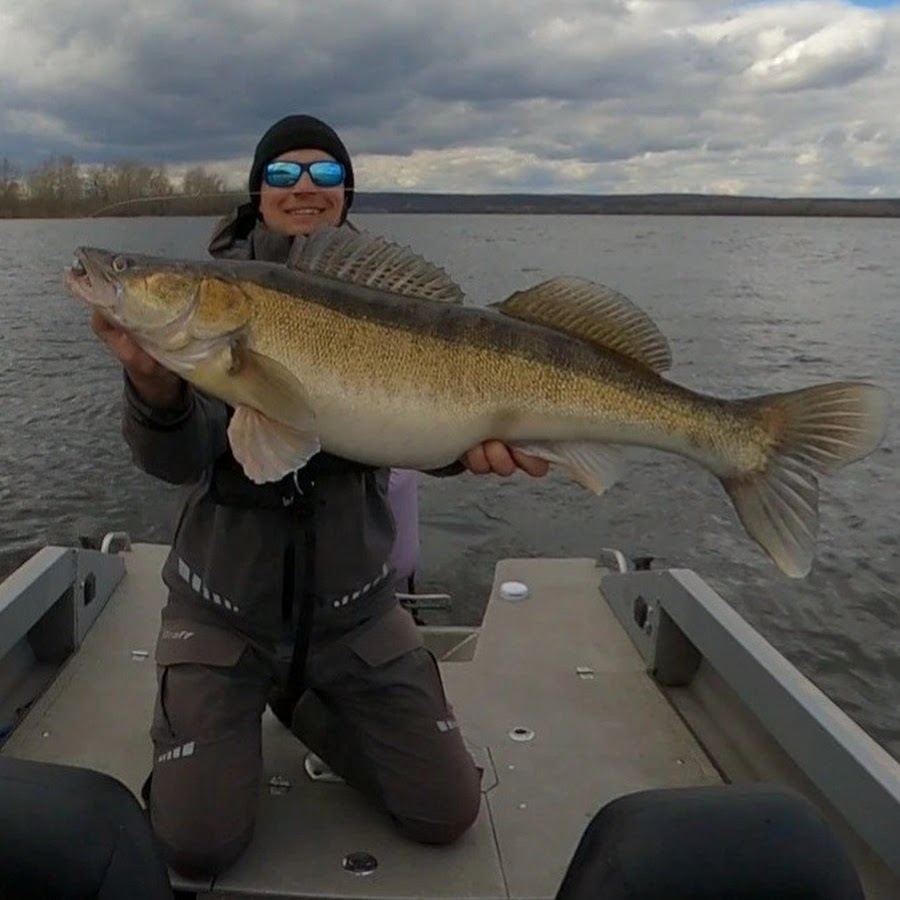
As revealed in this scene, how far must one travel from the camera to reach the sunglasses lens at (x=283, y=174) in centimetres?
402

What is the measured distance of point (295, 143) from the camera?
163 inches

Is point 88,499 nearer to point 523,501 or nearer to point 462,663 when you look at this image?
point 523,501

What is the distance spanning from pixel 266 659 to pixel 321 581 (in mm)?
343

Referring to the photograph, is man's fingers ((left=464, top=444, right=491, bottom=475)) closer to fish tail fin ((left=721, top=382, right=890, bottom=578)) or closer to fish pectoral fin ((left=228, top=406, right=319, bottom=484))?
fish pectoral fin ((left=228, top=406, right=319, bottom=484))

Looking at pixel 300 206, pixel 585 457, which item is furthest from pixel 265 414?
pixel 300 206

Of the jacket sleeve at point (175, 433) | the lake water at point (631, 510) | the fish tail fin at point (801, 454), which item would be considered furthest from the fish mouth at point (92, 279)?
the fish tail fin at point (801, 454)

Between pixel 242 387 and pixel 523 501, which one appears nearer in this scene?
pixel 242 387

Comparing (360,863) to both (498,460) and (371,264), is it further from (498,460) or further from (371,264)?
(371,264)

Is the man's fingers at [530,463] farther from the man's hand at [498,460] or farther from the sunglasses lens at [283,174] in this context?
the sunglasses lens at [283,174]

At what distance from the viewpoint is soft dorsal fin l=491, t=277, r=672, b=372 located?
331 centimetres

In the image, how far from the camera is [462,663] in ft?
16.5

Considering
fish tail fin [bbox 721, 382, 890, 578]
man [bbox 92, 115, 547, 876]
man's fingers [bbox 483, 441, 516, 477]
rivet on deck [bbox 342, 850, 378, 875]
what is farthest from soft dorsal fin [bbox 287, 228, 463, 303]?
rivet on deck [bbox 342, 850, 378, 875]

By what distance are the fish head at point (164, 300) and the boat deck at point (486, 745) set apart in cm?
176

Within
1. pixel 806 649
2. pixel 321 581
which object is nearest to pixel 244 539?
A: pixel 321 581
